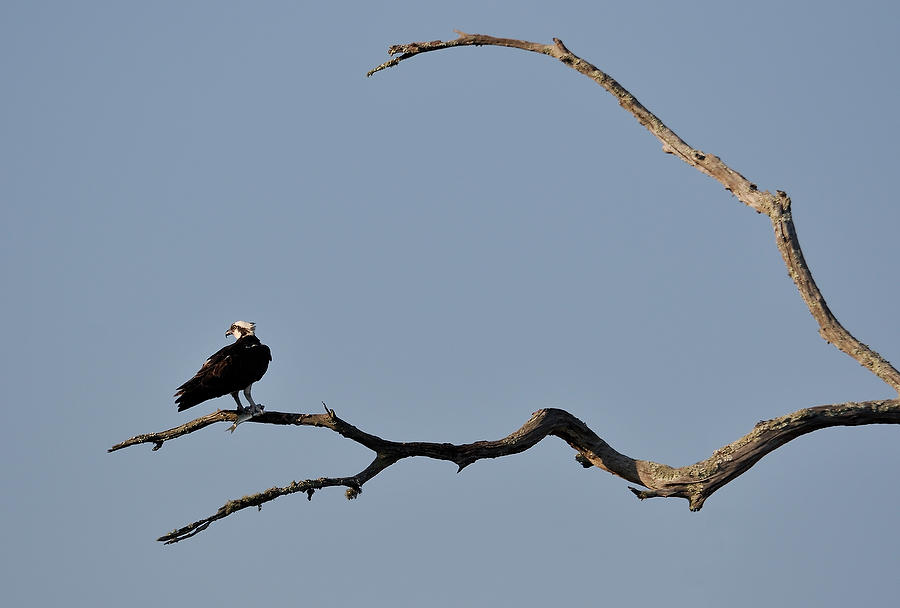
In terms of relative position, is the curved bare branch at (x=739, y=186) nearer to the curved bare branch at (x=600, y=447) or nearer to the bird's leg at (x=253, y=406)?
the curved bare branch at (x=600, y=447)

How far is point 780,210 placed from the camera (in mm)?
11500

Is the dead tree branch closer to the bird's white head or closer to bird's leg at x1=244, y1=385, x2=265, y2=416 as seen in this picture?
bird's leg at x1=244, y1=385, x2=265, y2=416

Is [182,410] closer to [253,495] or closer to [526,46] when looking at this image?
[253,495]

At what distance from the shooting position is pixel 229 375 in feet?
39.5

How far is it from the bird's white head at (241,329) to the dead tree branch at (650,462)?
214 cm

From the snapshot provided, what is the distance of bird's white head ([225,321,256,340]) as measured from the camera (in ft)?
44.2

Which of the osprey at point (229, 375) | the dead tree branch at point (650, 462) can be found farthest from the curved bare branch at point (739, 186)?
the osprey at point (229, 375)

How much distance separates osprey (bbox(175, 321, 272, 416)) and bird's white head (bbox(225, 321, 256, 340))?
0.64 meters

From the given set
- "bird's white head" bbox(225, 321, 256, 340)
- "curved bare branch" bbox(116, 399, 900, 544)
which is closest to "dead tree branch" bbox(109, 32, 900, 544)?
"curved bare branch" bbox(116, 399, 900, 544)

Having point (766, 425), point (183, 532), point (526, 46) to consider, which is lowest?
point (183, 532)

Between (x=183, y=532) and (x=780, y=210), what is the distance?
21.3ft

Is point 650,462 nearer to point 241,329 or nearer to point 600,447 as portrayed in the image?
point 600,447

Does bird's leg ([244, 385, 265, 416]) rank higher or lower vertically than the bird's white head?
lower

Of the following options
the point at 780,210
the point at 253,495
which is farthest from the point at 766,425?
the point at 253,495
